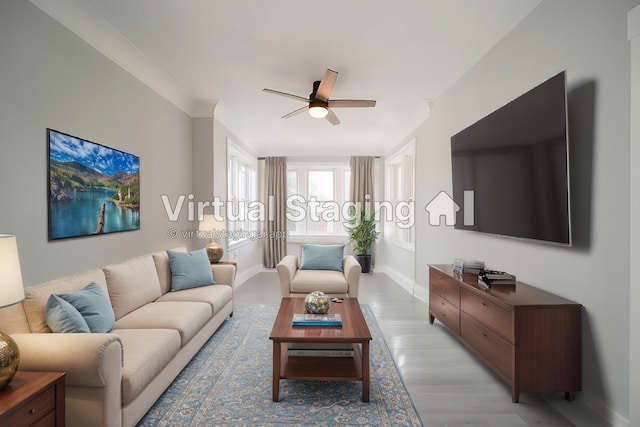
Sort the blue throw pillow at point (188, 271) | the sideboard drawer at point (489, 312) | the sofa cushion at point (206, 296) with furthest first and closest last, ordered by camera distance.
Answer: the blue throw pillow at point (188, 271)
the sofa cushion at point (206, 296)
the sideboard drawer at point (489, 312)

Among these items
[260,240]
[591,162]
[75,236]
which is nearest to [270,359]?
[75,236]

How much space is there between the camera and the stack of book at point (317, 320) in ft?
7.78

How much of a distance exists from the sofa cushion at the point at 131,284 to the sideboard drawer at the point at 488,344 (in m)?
2.77

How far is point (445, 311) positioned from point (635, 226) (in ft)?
6.01

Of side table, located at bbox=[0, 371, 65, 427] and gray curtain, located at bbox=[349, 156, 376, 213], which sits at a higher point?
gray curtain, located at bbox=[349, 156, 376, 213]

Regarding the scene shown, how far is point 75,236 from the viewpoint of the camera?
2.37 metres

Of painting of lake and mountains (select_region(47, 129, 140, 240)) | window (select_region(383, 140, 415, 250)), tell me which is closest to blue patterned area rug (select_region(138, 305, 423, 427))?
painting of lake and mountains (select_region(47, 129, 140, 240))

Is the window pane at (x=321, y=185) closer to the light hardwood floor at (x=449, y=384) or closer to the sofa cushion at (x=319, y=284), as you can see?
the sofa cushion at (x=319, y=284)

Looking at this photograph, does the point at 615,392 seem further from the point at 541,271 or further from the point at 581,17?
the point at 581,17

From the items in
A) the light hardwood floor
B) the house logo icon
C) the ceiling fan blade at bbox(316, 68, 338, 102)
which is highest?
the ceiling fan blade at bbox(316, 68, 338, 102)

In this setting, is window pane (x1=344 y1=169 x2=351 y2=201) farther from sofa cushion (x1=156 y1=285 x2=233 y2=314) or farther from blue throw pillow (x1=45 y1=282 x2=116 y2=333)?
blue throw pillow (x1=45 y1=282 x2=116 y2=333)

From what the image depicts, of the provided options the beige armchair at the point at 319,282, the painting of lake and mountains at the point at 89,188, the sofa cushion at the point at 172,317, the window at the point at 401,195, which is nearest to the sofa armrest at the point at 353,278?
the beige armchair at the point at 319,282

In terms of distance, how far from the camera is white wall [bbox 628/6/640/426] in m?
1.58

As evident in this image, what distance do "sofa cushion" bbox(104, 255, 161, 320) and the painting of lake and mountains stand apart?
35 centimetres
